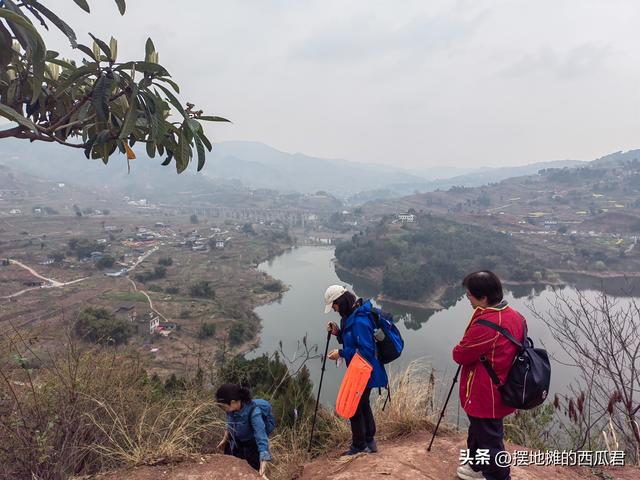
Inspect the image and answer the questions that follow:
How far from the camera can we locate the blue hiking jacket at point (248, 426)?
194cm

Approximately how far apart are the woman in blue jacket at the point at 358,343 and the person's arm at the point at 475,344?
480 mm

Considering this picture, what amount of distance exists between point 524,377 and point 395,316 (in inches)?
1159

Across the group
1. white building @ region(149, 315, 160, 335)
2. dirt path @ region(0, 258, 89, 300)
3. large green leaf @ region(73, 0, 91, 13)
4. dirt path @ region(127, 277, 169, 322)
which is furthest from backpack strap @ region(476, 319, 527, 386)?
dirt path @ region(0, 258, 89, 300)

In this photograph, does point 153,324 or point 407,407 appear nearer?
point 407,407

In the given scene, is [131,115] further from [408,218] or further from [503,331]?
[408,218]

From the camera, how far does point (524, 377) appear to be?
158 cm

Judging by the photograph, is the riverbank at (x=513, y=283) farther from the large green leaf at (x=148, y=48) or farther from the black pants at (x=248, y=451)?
the large green leaf at (x=148, y=48)

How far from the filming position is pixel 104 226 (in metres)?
58.8

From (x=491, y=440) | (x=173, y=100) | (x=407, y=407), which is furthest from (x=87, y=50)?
(x=407, y=407)

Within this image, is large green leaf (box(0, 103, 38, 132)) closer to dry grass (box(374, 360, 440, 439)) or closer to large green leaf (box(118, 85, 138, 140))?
large green leaf (box(118, 85, 138, 140))

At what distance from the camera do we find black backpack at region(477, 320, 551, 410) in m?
1.57

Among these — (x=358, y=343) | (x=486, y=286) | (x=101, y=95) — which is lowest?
(x=358, y=343)

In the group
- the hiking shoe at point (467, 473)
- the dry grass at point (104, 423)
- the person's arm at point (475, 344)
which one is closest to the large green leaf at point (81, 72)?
the dry grass at point (104, 423)

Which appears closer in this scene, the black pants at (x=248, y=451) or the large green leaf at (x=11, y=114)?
the large green leaf at (x=11, y=114)
